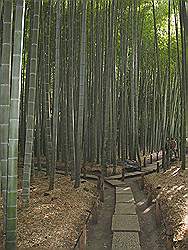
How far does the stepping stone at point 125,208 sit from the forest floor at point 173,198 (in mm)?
411

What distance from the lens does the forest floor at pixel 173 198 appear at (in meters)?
4.02

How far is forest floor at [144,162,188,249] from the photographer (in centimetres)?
402

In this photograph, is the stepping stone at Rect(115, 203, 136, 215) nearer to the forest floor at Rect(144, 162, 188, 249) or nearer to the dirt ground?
the dirt ground

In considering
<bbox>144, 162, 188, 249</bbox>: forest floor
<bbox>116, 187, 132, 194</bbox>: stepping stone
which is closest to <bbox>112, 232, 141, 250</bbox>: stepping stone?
<bbox>144, 162, 188, 249</bbox>: forest floor

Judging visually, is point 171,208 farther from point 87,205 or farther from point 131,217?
point 87,205

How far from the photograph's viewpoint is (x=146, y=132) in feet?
40.6

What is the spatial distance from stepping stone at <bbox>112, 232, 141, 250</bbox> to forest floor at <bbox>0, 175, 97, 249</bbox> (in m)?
0.44

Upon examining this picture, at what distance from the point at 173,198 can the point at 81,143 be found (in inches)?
72.9

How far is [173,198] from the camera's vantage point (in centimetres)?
538

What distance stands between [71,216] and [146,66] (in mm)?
8355

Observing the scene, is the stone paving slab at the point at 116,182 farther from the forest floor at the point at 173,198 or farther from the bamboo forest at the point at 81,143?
the forest floor at the point at 173,198

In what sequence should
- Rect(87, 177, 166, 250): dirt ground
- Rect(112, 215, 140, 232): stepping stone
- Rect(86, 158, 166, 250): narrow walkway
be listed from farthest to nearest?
Rect(112, 215, 140, 232): stepping stone < Rect(87, 177, 166, 250): dirt ground < Rect(86, 158, 166, 250): narrow walkway

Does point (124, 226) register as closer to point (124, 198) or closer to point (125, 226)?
point (125, 226)

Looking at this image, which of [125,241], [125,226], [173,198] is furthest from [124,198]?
[125,241]
